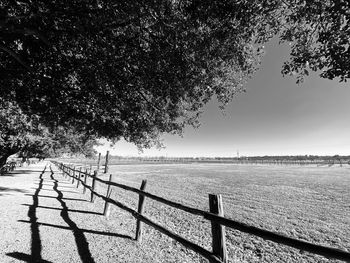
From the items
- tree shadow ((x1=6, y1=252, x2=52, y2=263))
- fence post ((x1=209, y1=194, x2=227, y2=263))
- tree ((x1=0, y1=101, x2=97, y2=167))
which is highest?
tree ((x1=0, y1=101, x2=97, y2=167))

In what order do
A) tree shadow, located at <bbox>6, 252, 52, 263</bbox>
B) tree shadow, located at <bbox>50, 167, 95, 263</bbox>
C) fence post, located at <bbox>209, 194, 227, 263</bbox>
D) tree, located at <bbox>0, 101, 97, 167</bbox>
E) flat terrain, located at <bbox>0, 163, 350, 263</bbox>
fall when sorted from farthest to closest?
tree, located at <bbox>0, 101, 97, 167</bbox> → flat terrain, located at <bbox>0, 163, 350, 263</bbox> → tree shadow, located at <bbox>50, 167, 95, 263</bbox> → tree shadow, located at <bbox>6, 252, 52, 263</bbox> → fence post, located at <bbox>209, 194, 227, 263</bbox>

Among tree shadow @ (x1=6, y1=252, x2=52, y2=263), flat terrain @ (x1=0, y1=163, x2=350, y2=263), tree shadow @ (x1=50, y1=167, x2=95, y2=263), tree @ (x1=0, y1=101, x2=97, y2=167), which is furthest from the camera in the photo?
tree @ (x1=0, y1=101, x2=97, y2=167)

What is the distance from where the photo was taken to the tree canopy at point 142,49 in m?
4.89

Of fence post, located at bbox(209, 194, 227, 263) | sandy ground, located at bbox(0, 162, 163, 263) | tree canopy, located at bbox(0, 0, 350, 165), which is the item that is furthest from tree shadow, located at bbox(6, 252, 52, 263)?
tree canopy, located at bbox(0, 0, 350, 165)

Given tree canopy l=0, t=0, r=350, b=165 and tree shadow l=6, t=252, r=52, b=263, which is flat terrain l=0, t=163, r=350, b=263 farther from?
tree canopy l=0, t=0, r=350, b=165

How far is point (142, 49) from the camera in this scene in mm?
6590

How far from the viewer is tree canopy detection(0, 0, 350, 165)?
4.89 metres

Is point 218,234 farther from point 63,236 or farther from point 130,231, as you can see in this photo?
point 63,236

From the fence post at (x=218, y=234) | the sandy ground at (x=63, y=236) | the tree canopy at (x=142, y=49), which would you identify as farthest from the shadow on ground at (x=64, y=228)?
the tree canopy at (x=142, y=49)

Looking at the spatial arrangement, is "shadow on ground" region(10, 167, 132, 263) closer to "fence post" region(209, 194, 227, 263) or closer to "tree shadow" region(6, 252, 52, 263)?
"tree shadow" region(6, 252, 52, 263)

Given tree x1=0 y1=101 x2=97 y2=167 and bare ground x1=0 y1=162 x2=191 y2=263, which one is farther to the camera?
tree x1=0 y1=101 x2=97 y2=167

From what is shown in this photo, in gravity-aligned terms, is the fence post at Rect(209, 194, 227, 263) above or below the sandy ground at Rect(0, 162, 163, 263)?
above

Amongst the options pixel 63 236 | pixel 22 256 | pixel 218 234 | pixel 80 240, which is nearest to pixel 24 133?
pixel 63 236

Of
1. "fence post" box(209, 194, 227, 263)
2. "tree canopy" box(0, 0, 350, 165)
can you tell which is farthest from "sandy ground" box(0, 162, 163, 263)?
"tree canopy" box(0, 0, 350, 165)
